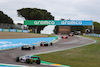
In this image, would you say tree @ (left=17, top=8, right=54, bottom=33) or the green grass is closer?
the green grass

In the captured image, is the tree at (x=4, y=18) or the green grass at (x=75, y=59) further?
the tree at (x=4, y=18)

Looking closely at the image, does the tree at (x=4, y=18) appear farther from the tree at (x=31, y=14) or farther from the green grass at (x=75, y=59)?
the green grass at (x=75, y=59)

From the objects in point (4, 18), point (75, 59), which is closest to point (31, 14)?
point (4, 18)

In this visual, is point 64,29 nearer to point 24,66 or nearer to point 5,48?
point 5,48

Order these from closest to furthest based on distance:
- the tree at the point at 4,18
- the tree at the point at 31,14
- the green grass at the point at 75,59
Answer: the green grass at the point at 75,59, the tree at the point at 31,14, the tree at the point at 4,18

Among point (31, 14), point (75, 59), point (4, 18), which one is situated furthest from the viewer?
point (4, 18)

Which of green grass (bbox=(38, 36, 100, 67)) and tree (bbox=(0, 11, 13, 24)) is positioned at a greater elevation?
tree (bbox=(0, 11, 13, 24))

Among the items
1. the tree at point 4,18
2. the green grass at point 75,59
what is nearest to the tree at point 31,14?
the tree at point 4,18

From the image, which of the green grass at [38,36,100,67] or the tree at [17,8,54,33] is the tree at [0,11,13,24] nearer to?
the tree at [17,8,54,33]

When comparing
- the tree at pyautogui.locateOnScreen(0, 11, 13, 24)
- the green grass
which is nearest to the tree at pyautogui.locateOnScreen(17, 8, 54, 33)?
the tree at pyautogui.locateOnScreen(0, 11, 13, 24)

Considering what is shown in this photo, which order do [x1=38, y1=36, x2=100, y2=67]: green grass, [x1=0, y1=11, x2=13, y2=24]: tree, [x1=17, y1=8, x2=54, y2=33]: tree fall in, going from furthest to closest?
[x1=0, y1=11, x2=13, y2=24]: tree, [x1=17, y1=8, x2=54, y2=33]: tree, [x1=38, y1=36, x2=100, y2=67]: green grass

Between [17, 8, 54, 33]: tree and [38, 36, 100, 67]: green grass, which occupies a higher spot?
[17, 8, 54, 33]: tree

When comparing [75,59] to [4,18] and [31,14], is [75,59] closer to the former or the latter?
[31,14]

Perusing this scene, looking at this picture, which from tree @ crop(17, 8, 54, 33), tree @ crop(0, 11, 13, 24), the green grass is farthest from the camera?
tree @ crop(0, 11, 13, 24)
